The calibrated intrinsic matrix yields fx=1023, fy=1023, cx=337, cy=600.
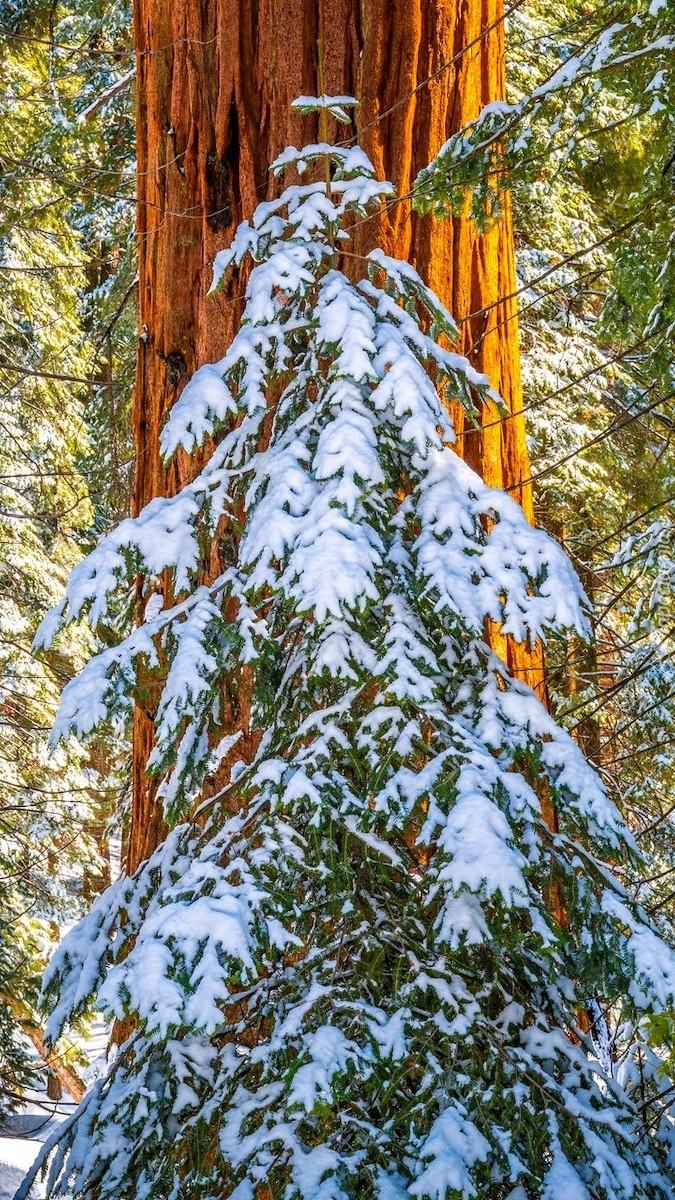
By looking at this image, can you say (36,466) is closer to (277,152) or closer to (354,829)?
(277,152)

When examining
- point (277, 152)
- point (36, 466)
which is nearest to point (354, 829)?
point (277, 152)

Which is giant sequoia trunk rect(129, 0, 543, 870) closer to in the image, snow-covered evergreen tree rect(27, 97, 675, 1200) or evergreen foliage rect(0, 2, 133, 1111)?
snow-covered evergreen tree rect(27, 97, 675, 1200)

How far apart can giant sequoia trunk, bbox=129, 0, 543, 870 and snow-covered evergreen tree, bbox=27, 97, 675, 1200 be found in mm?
471

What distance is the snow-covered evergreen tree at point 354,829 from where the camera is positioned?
1501 millimetres

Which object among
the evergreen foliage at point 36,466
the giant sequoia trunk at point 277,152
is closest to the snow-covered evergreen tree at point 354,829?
the giant sequoia trunk at point 277,152

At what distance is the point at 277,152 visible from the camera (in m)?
2.43

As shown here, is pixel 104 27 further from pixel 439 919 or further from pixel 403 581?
pixel 439 919

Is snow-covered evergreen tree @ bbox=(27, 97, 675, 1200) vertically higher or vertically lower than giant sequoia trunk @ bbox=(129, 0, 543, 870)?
lower

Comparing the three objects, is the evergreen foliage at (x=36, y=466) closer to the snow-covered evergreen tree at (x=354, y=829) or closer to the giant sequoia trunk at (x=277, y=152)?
the giant sequoia trunk at (x=277, y=152)

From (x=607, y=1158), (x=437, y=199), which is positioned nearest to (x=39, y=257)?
(x=437, y=199)

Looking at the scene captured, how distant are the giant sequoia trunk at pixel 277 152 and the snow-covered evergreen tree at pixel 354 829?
1.54ft

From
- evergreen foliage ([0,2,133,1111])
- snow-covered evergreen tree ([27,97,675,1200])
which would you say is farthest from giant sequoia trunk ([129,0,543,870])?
evergreen foliage ([0,2,133,1111])

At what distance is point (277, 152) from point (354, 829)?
164 centimetres

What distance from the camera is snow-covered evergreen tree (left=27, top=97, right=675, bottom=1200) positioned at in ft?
4.92
